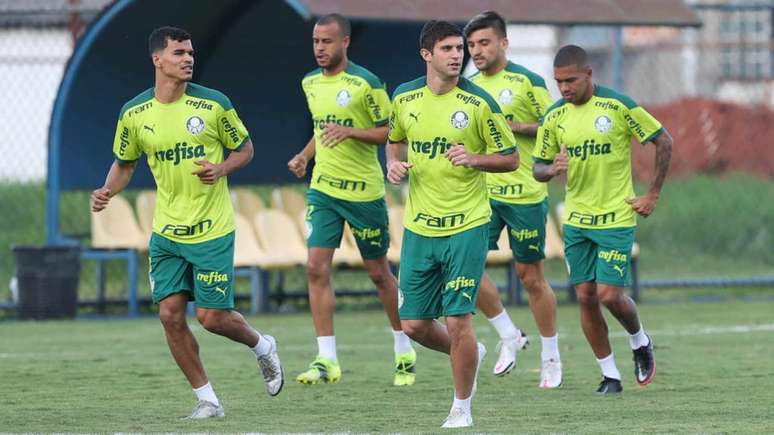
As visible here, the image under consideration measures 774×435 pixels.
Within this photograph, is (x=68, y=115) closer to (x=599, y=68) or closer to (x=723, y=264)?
(x=723, y=264)

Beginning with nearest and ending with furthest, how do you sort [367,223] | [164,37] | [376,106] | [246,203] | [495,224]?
[164,37] → [376,106] → [367,223] → [495,224] → [246,203]

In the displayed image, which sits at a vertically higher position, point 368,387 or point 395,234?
point 395,234

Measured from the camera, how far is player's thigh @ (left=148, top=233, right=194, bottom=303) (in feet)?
31.5

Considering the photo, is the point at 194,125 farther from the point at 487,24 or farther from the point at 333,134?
the point at 487,24

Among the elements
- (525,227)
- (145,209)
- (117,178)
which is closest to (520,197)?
(525,227)

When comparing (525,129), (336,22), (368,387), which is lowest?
(368,387)

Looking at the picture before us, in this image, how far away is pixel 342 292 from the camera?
18906 millimetres

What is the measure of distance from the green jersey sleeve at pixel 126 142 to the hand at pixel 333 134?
1781mm

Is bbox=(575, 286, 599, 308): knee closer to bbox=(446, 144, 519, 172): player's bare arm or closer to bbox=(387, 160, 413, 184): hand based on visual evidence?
bbox=(446, 144, 519, 172): player's bare arm

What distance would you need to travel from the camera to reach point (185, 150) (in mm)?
9609

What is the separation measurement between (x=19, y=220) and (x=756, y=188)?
977 cm

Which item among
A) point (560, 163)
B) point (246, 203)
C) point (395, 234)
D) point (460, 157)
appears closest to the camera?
point (460, 157)

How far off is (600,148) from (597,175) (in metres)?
0.17

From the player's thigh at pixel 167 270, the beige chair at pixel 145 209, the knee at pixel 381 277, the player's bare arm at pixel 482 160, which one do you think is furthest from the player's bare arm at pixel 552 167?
the beige chair at pixel 145 209
